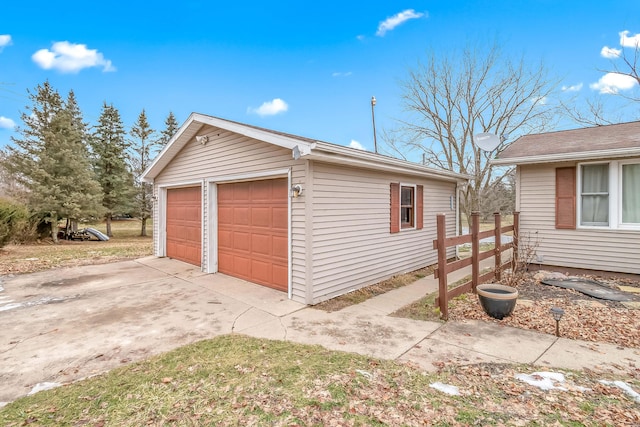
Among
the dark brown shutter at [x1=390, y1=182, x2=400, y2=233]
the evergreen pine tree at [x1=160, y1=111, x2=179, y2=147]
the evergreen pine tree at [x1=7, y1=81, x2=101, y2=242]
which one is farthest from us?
the evergreen pine tree at [x1=160, y1=111, x2=179, y2=147]

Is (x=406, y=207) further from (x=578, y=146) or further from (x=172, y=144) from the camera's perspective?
(x=172, y=144)

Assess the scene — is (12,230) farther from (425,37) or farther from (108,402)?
(425,37)

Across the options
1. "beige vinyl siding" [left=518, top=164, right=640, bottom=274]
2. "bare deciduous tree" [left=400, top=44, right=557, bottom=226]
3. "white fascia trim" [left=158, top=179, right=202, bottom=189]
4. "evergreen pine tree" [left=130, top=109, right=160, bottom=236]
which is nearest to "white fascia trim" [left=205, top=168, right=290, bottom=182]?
"white fascia trim" [left=158, top=179, right=202, bottom=189]

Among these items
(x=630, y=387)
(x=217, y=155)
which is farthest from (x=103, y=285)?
(x=630, y=387)

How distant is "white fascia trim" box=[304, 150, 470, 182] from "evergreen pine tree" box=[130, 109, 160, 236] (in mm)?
19145

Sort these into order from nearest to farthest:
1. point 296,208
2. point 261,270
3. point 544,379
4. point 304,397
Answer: point 304,397, point 544,379, point 296,208, point 261,270

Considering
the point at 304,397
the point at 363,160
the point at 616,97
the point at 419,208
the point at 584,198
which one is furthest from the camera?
the point at 616,97

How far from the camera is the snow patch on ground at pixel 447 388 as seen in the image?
2689 mm

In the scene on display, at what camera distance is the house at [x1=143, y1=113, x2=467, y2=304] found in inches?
215

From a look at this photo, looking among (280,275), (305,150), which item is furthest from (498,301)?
(280,275)

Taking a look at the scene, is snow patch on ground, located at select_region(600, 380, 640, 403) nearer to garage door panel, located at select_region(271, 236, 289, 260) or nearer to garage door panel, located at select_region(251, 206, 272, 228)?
garage door panel, located at select_region(271, 236, 289, 260)

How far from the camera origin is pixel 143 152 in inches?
882

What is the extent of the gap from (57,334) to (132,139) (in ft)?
68.7

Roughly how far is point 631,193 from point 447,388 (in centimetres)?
697
